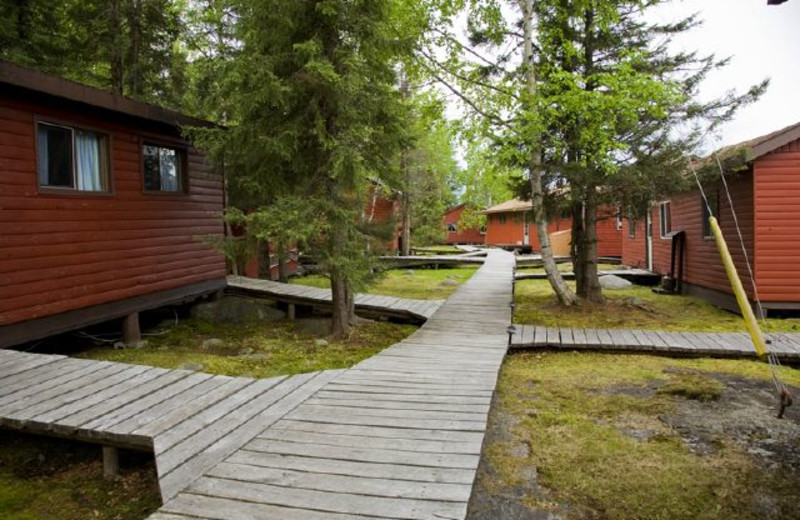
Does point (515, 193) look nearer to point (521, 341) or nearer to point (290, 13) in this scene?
point (521, 341)

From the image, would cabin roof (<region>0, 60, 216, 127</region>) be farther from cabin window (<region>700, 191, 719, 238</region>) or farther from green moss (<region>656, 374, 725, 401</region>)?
cabin window (<region>700, 191, 719, 238</region>)

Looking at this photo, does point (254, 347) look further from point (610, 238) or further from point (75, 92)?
point (610, 238)

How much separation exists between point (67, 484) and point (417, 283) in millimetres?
13871

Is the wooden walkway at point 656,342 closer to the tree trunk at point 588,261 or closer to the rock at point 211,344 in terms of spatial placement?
the tree trunk at point 588,261

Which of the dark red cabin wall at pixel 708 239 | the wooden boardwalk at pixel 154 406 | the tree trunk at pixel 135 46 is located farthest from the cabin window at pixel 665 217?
the tree trunk at pixel 135 46

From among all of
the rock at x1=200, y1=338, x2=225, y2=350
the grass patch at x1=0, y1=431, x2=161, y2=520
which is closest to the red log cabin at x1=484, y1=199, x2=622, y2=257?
the rock at x1=200, y1=338, x2=225, y2=350

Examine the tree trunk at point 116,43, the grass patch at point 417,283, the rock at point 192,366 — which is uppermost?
the tree trunk at point 116,43

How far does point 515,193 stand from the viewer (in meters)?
12.4

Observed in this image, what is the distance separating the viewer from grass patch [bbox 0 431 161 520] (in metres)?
3.75

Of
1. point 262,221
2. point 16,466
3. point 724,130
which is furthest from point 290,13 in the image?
point 724,130

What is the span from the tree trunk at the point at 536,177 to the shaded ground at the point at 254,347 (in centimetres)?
333

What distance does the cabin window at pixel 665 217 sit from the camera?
16.1 meters

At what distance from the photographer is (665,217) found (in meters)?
16.5

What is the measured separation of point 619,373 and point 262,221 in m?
5.31
